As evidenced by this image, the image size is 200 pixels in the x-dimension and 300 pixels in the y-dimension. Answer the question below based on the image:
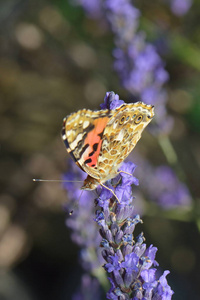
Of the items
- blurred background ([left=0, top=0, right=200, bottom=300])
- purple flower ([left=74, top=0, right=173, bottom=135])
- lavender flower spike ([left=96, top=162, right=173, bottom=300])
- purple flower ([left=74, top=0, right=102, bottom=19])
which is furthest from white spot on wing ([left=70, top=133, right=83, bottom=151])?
purple flower ([left=74, top=0, right=102, bottom=19])

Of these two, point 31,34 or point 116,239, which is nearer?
point 116,239

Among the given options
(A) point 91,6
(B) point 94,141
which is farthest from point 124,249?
(A) point 91,6

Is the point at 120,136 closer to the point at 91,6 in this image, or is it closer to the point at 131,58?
the point at 131,58

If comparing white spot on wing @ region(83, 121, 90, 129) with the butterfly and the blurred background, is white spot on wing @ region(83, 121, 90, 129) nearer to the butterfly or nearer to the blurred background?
the butterfly

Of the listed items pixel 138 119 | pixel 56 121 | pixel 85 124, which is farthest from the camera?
pixel 56 121

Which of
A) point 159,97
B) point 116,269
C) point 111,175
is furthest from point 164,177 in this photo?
point 116,269

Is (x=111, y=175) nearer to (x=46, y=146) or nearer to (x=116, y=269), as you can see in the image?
(x=116, y=269)
